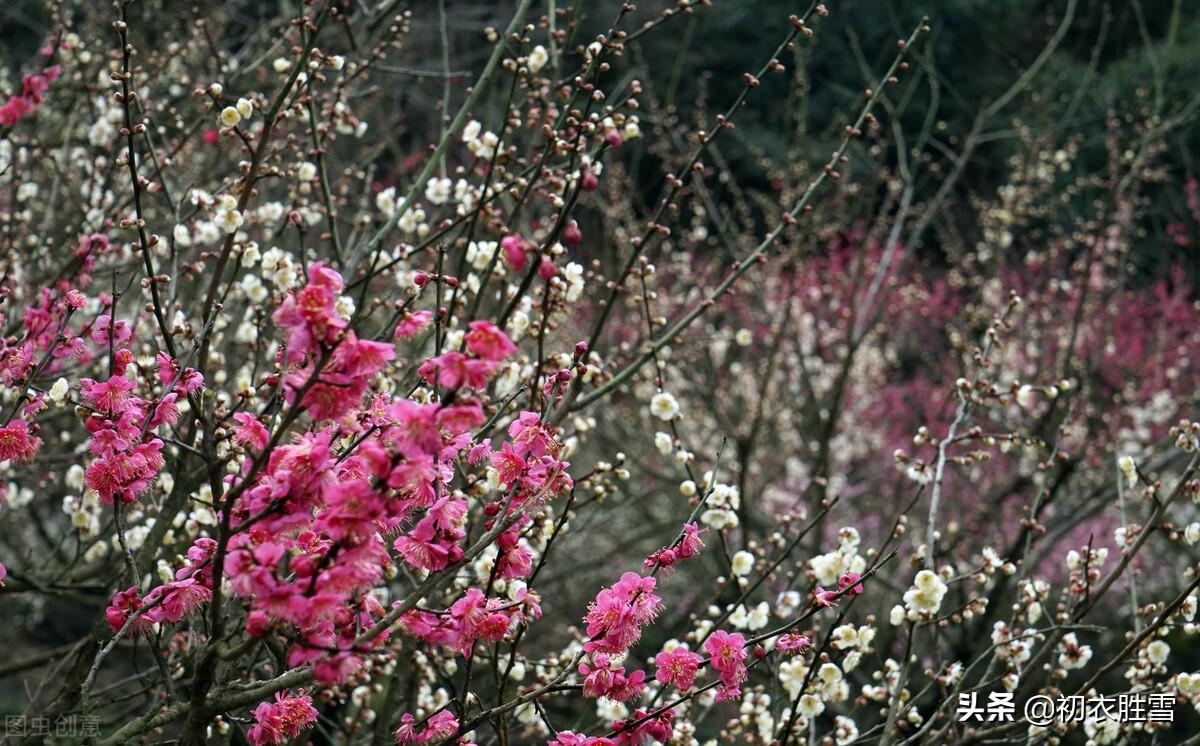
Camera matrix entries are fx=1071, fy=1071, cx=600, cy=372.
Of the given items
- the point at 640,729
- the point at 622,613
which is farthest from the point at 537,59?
the point at 640,729

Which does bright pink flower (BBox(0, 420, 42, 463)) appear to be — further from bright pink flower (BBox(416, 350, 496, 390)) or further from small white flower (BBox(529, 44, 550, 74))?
small white flower (BBox(529, 44, 550, 74))

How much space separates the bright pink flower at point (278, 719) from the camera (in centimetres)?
164

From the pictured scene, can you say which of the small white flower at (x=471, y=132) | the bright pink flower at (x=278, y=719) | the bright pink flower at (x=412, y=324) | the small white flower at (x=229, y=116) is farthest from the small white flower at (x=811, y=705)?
the small white flower at (x=229, y=116)

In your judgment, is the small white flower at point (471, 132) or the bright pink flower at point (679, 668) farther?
the small white flower at point (471, 132)

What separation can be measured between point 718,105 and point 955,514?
263 inches

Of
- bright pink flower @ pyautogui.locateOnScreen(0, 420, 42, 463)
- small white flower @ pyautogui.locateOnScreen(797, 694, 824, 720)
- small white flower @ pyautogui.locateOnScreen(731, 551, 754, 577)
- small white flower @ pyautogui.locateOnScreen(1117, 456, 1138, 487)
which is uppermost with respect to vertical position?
small white flower @ pyautogui.locateOnScreen(1117, 456, 1138, 487)

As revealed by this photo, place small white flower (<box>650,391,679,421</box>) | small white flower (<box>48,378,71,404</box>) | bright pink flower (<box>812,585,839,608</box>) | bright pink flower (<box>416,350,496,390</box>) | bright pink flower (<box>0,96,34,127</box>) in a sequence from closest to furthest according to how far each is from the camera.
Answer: bright pink flower (<box>416,350,496,390</box>)
bright pink flower (<box>812,585,839,608</box>)
small white flower (<box>48,378,71,404</box>)
small white flower (<box>650,391,679,421</box>)
bright pink flower (<box>0,96,34,127</box>)

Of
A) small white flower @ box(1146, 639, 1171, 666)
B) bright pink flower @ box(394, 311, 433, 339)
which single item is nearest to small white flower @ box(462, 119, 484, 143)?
bright pink flower @ box(394, 311, 433, 339)

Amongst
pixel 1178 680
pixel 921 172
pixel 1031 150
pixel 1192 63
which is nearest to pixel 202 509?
pixel 1178 680

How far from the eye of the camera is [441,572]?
5.02 feet

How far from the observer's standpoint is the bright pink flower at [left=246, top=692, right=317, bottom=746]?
1.64 metres

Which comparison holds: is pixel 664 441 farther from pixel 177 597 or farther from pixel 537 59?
pixel 177 597

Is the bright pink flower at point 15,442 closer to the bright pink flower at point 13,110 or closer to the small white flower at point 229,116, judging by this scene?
the small white flower at point 229,116

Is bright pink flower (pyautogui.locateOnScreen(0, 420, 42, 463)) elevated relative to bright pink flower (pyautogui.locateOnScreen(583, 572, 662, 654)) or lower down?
elevated
